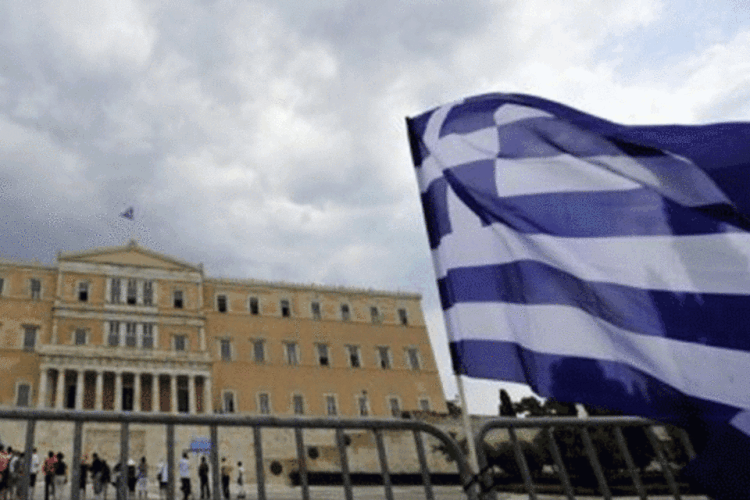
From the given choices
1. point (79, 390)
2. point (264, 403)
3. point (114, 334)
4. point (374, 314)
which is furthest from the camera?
point (374, 314)

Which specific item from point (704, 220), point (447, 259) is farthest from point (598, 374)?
point (447, 259)

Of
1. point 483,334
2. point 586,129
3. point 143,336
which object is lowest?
point 483,334

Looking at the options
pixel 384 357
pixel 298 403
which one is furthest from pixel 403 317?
pixel 298 403

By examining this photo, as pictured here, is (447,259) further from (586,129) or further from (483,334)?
(586,129)

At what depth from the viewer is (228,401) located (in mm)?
35750

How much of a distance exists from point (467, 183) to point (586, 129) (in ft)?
2.42

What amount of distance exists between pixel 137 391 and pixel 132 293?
271 inches

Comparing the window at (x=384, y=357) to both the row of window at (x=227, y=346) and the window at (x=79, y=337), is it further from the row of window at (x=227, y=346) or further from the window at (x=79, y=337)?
the window at (x=79, y=337)

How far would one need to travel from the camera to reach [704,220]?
272cm

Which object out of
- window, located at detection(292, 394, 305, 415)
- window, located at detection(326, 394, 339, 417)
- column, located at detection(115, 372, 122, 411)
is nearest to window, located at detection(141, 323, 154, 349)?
column, located at detection(115, 372, 122, 411)

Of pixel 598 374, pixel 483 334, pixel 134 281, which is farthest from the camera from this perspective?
pixel 134 281

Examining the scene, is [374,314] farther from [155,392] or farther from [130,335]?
[130,335]

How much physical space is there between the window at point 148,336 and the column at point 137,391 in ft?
8.18

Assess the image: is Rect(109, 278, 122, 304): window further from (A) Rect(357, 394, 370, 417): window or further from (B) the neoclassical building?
(A) Rect(357, 394, 370, 417): window
